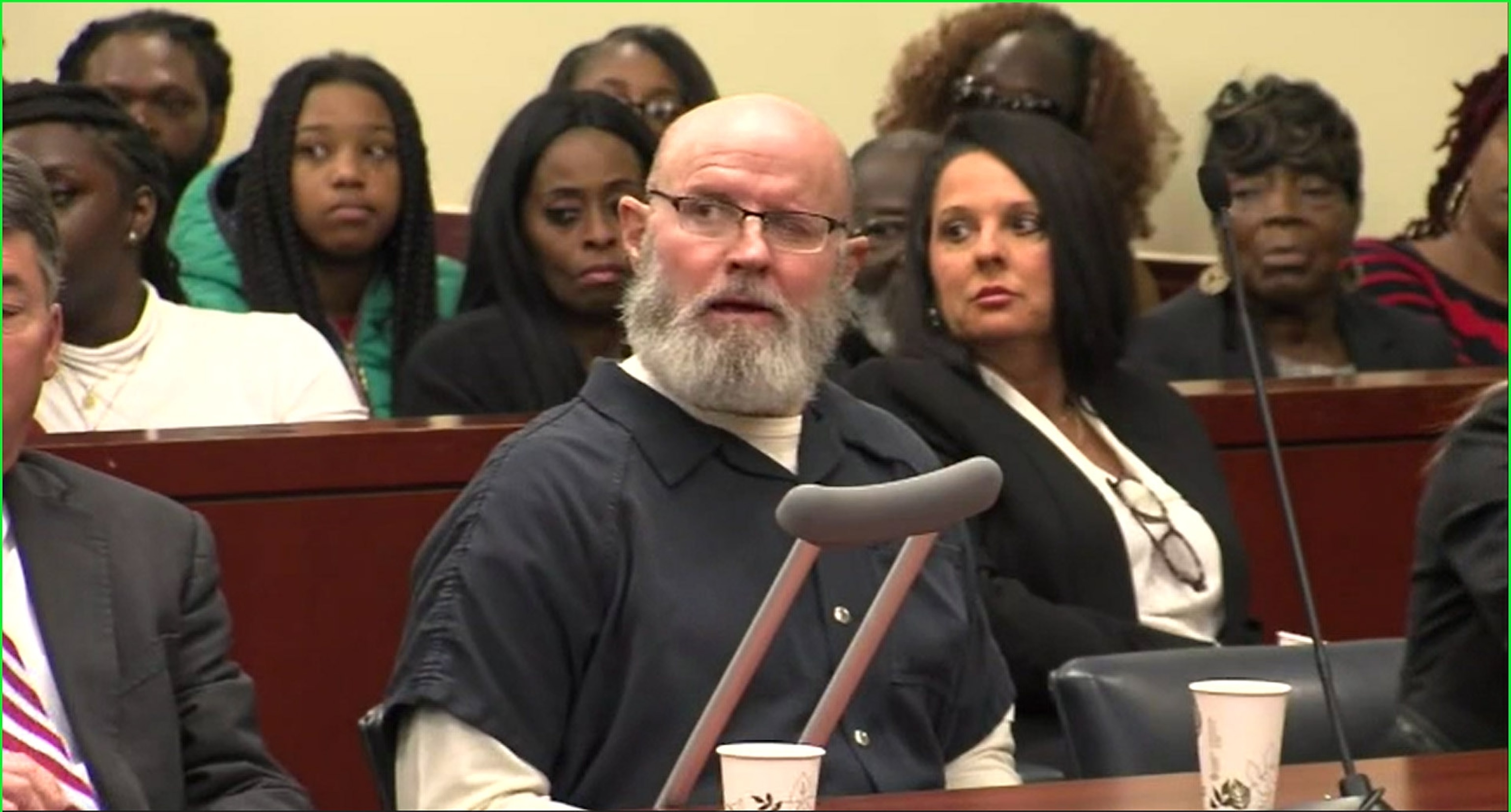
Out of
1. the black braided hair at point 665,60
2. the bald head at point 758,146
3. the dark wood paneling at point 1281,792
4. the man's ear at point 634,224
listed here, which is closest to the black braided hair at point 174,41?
the black braided hair at point 665,60

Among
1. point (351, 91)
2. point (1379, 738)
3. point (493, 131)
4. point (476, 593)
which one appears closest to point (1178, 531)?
point (1379, 738)

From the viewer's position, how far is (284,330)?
13.9 feet

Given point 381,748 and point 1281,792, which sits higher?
point 1281,792

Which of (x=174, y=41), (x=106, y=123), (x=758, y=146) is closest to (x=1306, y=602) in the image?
(x=758, y=146)

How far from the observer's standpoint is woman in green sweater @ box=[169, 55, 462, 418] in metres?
4.70

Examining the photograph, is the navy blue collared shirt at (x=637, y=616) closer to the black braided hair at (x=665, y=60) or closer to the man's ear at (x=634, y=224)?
the man's ear at (x=634, y=224)

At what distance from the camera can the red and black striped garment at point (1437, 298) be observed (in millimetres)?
5340

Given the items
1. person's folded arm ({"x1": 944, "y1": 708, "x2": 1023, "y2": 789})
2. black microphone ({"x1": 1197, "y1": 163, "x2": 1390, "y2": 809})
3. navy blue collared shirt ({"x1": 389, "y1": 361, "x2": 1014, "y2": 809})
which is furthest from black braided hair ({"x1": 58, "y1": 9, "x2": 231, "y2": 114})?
black microphone ({"x1": 1197, "y1": 163, "x2": 1390, "y2": 809})

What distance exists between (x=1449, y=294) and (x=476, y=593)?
3.20 m

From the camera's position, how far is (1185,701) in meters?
2.82

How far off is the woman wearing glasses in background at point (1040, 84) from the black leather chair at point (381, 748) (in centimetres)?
327

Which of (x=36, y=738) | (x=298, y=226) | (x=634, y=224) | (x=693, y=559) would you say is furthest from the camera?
(x=298, y=226)

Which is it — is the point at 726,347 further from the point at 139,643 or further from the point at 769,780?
the point at 769,780

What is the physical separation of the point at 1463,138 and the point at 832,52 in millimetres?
1643
